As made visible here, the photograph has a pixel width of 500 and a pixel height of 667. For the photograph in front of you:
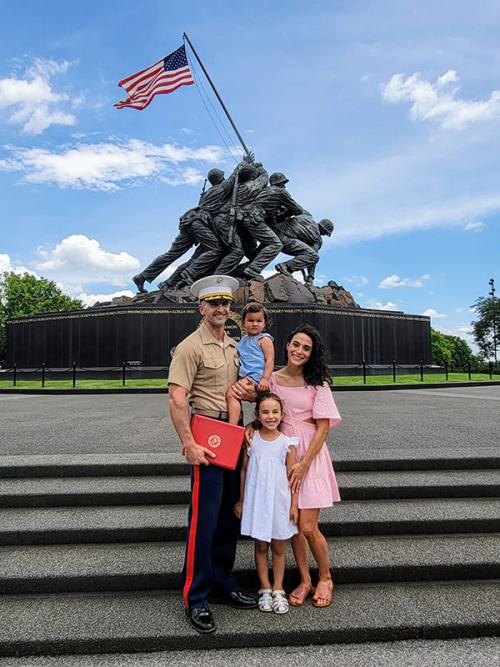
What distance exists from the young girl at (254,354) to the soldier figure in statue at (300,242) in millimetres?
21716

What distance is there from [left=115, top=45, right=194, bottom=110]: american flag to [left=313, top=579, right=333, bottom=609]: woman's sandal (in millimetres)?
19086

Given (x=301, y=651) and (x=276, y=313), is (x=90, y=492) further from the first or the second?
(x=276, y=313)

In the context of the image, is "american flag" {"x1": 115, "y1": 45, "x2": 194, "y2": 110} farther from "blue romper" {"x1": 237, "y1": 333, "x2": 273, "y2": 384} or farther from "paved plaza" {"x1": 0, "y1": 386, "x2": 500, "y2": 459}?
"blue romper" {"x1": 237, "y1": 333, "x2": 273, "y2": 384}

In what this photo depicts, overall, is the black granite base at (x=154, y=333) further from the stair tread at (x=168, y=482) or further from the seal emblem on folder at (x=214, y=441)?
the seal emblem on folder at (x=214, y=441)

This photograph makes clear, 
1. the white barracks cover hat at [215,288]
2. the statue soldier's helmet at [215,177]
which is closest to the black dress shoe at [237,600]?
the white barracks cover hat at [215,288]

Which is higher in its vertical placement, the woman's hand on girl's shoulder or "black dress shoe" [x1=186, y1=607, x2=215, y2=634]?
the woman's hand on girl's shoulder

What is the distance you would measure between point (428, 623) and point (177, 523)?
1.96m

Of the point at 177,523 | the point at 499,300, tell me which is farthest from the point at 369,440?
the point at 499,300

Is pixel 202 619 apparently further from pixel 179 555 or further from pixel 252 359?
pixel 252 359

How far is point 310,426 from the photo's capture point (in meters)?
3.25

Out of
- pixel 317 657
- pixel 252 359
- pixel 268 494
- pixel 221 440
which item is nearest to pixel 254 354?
pixel 252 359

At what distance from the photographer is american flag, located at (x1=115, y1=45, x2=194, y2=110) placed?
18.8 metres

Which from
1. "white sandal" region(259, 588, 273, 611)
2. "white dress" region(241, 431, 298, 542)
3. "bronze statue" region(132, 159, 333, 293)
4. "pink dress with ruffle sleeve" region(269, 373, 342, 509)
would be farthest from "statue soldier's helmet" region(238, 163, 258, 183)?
"white sandal" region(259, 588, 273, 611)

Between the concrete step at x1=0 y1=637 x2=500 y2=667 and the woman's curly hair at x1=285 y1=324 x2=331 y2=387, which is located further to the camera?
the woman's curly hair at x1=285 y1=324 x2=331 y2=387
